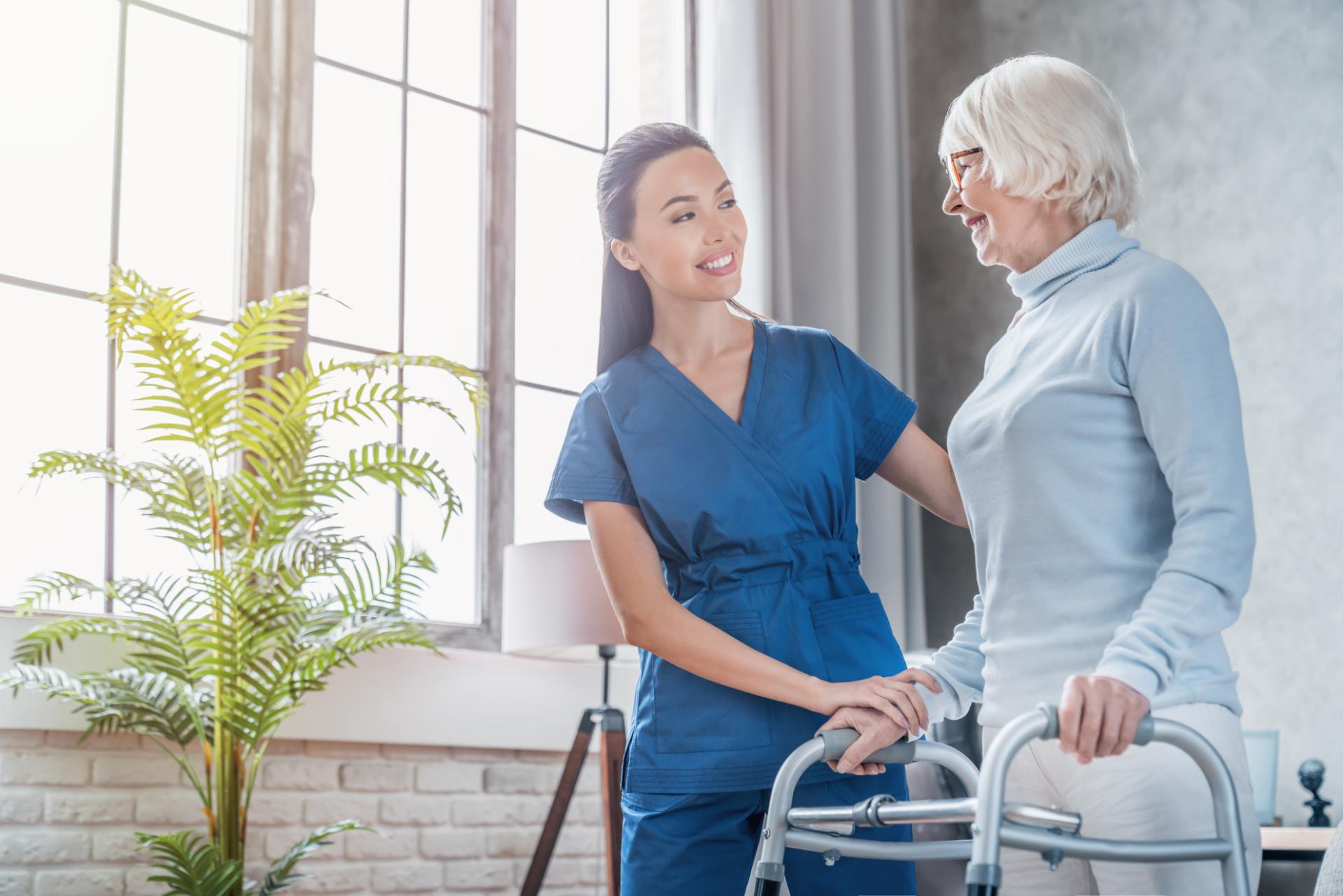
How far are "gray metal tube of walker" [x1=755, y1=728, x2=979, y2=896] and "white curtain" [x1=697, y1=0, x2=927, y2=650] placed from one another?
3.07 m

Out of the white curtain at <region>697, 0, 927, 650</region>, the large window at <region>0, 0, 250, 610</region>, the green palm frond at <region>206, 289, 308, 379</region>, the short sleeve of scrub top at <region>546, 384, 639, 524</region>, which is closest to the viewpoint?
the short sleeve of scrub top at <region>546, 384, 639, 524</region>

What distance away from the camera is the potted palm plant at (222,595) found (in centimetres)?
283

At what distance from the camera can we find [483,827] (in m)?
3.71

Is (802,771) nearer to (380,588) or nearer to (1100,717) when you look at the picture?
(1100,717)

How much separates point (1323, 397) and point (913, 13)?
6.93ft

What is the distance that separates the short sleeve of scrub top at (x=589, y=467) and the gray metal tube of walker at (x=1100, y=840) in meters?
0.76

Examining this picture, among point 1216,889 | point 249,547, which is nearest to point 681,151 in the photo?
point 1216,889

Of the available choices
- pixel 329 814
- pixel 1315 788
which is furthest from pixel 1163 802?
pixel 1315 788

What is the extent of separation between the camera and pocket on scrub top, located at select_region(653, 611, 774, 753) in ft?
5.31

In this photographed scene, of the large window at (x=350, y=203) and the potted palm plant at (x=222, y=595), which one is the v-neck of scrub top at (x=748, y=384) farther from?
the large window at (x=350, y=203)

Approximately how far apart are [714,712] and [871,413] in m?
0.43

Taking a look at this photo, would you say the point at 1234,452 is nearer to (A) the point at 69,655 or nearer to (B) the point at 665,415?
(B) the point at 665,415

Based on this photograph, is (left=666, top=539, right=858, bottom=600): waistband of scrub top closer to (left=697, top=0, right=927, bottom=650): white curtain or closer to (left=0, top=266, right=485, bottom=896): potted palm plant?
→ (left=0, top=266, right=485, bottom=896): potted palm plant

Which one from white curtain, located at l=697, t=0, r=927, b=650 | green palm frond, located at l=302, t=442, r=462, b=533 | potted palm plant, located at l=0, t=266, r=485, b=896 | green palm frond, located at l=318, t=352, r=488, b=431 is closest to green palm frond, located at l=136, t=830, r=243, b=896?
potted palm plant, located at l=0, t=266, r=485, b=896
